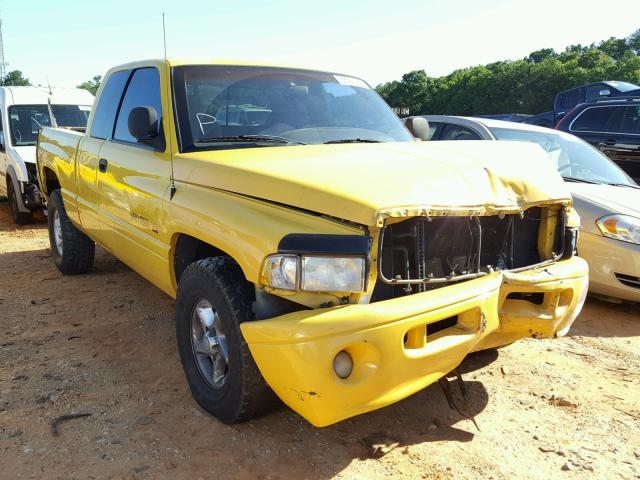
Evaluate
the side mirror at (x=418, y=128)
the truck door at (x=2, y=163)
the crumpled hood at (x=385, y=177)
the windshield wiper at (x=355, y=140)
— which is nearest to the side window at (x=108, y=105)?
the crumpled hood at (x=385, y=177)

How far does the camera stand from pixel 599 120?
8.30 m

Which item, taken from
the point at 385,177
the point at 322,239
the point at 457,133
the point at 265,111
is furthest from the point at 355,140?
the point at 457,133

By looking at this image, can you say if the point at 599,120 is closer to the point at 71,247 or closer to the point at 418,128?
the point at 418,128

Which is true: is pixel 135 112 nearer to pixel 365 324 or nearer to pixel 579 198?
pixel 365 324

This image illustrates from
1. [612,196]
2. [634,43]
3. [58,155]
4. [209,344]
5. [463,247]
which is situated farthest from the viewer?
[634,43]

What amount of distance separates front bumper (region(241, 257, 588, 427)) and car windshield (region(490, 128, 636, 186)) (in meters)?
3.65

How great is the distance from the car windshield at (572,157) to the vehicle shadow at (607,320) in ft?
4.07

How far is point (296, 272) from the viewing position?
2.36 m

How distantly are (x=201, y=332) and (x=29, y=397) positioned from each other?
1107 millimetres

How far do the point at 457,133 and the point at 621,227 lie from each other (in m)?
2.07

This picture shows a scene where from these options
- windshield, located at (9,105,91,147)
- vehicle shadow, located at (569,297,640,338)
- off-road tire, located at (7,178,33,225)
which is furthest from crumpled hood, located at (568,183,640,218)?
off-road tire, located at (7,178,33,225)

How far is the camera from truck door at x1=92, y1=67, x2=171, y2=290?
3.46 m

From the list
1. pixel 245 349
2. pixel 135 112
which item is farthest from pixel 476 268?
pixel 135 112

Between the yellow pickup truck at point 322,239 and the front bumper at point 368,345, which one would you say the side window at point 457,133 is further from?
the front bumper at point 368,345
